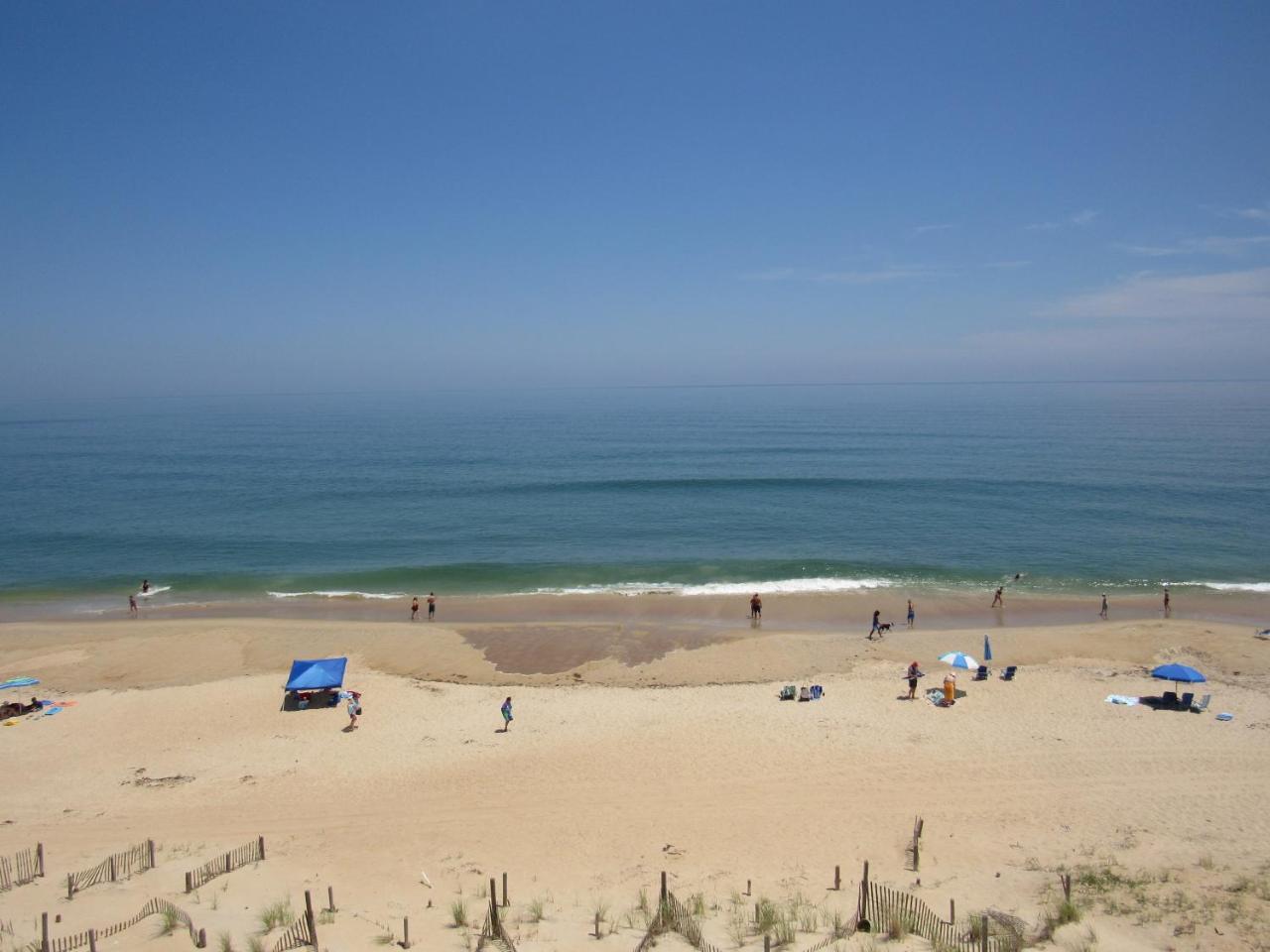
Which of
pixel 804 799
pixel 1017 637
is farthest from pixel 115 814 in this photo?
pixel 1017 637

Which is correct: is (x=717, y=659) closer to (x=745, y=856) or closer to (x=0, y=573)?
(x=745, y=856)

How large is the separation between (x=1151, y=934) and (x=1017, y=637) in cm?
1737

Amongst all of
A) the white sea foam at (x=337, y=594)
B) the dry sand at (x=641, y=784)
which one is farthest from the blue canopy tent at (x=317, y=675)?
the white sea foam at (x=337, y=594)

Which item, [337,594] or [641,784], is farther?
[337,594]

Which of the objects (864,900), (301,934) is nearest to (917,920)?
(864,900)

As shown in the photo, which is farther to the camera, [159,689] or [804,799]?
[159,689]

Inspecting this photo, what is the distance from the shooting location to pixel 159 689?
22.5 metres

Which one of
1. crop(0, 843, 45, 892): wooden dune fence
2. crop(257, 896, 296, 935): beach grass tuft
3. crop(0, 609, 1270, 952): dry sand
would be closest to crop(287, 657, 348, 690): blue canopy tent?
crop(0, 609, 1270, 952): dry sand

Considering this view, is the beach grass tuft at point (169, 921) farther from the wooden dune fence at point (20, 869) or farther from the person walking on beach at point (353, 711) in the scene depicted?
the person walking on beach at point (353, 711)

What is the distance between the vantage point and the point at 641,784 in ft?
51.4

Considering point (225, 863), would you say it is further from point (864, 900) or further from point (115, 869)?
point (864, 900)

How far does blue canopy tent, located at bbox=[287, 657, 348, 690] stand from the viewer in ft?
67.8

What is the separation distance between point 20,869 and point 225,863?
333 cm

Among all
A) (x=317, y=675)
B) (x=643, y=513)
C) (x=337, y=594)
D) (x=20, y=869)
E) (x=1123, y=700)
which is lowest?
(x=1123, y=700)
